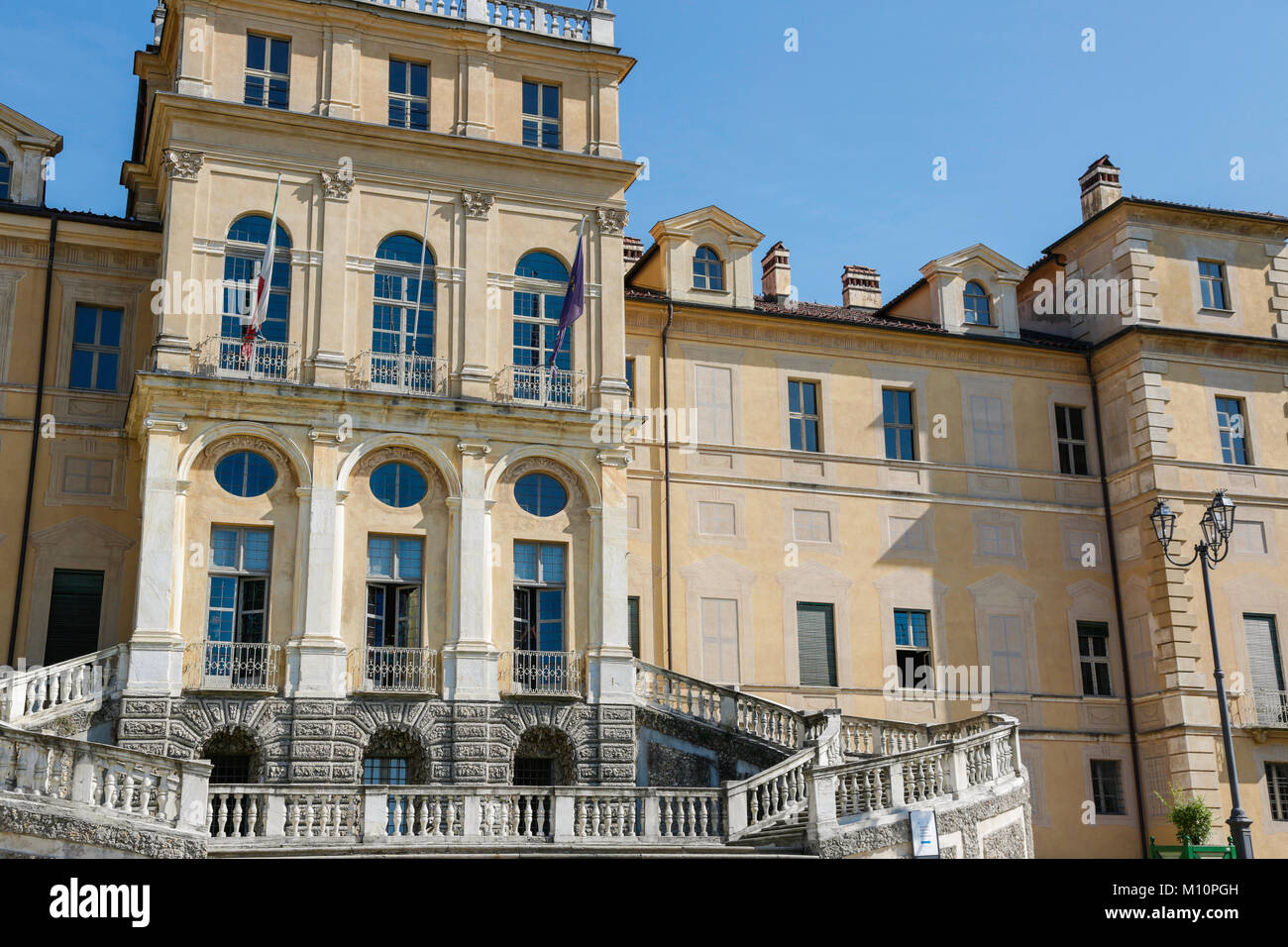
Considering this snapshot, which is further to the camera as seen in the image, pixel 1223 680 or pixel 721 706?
pixel 721 706

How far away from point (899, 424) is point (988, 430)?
7.34 ft

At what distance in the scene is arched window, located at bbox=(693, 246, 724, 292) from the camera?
3105cm

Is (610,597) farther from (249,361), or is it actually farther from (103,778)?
(103,778)

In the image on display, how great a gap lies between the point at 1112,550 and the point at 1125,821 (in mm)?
6150

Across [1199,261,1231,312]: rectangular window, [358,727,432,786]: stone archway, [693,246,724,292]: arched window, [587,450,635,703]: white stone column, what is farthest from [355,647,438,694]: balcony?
[1199,261,1231,312]: rectangular window

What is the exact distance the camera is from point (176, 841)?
17016mm

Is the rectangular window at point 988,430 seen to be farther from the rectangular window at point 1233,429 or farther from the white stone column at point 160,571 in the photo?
the white stone column at point 160,571

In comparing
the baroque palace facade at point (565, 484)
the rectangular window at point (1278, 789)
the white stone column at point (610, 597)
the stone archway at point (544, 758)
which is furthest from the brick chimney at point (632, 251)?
the rectangular window at point (1278, 789)

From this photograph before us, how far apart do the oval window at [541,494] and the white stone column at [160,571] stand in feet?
19.6

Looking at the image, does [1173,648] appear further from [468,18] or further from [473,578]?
[468,18]

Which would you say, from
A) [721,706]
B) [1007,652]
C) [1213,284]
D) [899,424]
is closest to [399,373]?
[721,706]

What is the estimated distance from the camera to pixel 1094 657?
31.2 meters

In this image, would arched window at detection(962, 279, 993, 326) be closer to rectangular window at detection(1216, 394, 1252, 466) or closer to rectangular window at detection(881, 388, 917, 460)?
rectangular window at detection(881, 388, 917, 460)

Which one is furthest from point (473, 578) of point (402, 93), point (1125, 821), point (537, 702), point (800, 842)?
point (1125, 821)
